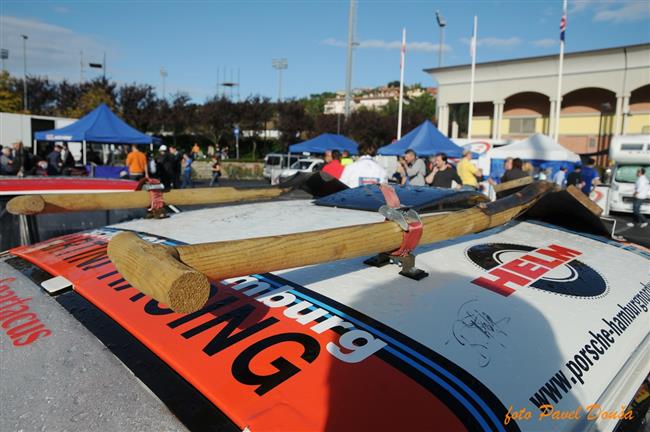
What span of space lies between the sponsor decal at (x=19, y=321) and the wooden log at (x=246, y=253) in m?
0.48

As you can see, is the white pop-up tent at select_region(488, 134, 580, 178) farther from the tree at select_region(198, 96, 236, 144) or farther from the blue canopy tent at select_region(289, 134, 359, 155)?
the tree at select_region(198, 96, 236, 144)

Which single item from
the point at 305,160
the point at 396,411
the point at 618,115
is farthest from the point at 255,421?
the point at 618,115

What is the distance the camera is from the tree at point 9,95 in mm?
37188

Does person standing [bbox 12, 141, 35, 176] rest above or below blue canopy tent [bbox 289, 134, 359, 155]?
below

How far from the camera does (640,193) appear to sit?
1293cm

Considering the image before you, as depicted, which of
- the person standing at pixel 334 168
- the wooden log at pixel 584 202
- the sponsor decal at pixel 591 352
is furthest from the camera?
the person standing at pixel 334 168

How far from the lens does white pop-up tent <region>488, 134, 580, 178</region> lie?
651 inches

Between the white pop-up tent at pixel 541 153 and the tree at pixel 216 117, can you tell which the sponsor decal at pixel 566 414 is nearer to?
the white pop-up tent at pixel 541 153

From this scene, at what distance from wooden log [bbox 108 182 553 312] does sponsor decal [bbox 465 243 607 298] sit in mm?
354

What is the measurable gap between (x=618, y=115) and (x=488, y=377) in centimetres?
Result: 3364

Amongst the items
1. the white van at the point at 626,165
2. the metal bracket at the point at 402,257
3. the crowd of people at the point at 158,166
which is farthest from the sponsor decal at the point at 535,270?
the white van at the point at 626,165

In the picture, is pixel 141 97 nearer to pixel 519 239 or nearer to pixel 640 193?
pixel 640 193

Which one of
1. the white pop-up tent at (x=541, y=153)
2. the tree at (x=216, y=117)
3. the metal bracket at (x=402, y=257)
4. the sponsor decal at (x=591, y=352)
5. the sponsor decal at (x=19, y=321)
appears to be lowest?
the sponsor decal at (x=591, y=352)

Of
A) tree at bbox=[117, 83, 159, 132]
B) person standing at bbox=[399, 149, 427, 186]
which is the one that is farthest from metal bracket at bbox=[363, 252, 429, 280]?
tree at bbox=[117, 83, 159, 132]
